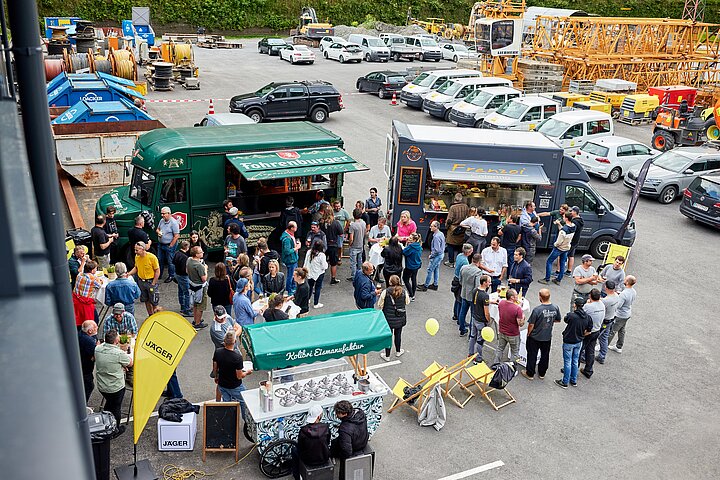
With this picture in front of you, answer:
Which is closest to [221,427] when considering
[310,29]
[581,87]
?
[581,87]

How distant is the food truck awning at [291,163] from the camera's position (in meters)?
14.5

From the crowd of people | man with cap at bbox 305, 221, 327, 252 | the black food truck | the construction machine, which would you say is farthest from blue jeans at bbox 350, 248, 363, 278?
the construction machine

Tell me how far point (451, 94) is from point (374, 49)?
18.9 m

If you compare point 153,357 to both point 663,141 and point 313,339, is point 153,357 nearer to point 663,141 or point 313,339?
point 313,339

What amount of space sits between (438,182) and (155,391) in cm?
975

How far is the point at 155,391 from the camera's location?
8.95m

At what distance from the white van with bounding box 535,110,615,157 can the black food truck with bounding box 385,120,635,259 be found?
804cm

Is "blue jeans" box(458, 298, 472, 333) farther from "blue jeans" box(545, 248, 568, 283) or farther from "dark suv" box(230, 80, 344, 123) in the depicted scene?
"dark suv" box(230, 80, 344, 123)

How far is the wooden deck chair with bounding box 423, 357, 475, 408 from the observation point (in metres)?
10.6

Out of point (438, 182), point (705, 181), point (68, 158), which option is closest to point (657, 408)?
point (438, 182)

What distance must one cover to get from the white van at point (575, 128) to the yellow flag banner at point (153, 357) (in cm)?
1860

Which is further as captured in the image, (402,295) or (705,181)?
(705,181)

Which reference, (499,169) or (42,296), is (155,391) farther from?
(499,169)

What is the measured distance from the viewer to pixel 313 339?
9195 millimetres
